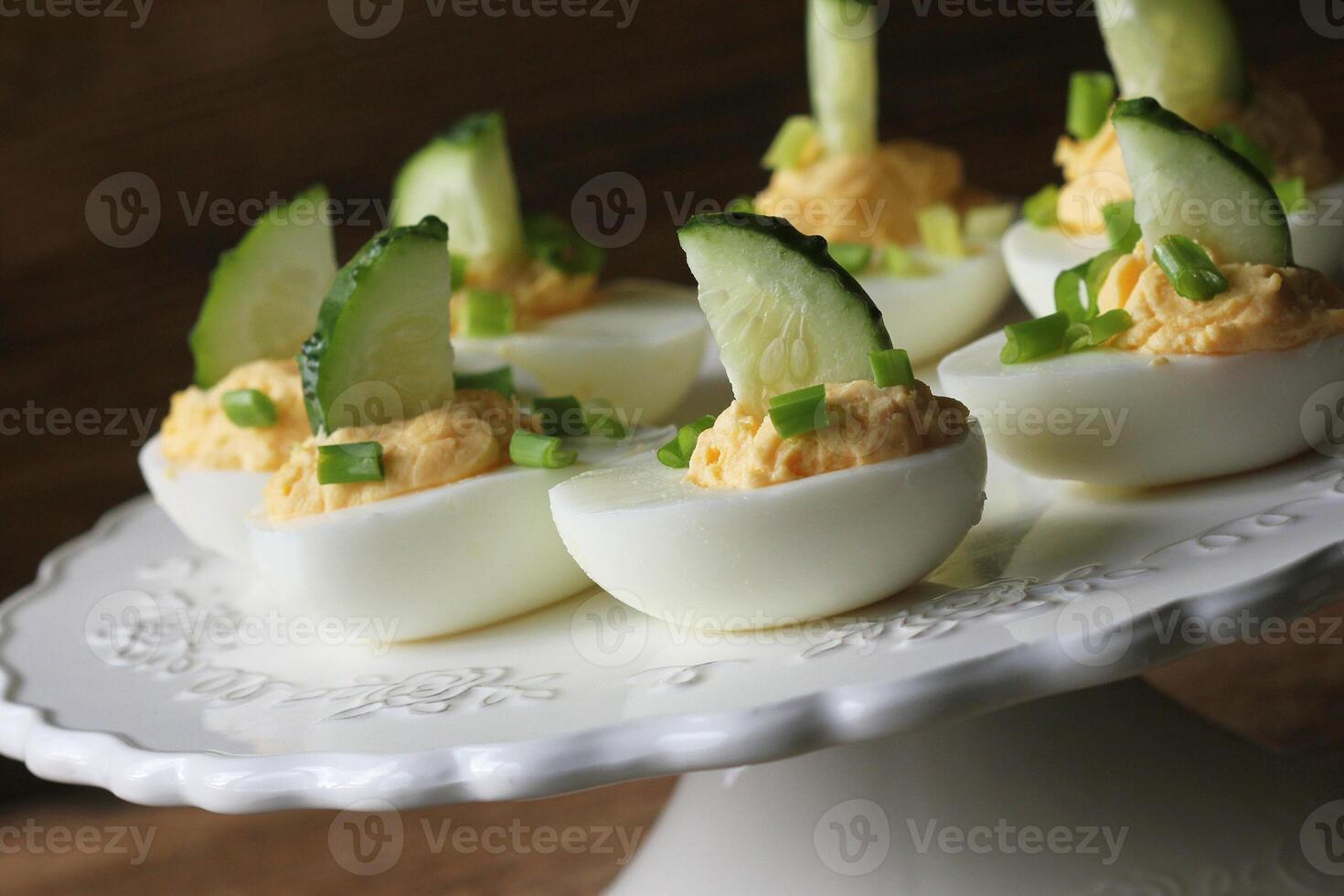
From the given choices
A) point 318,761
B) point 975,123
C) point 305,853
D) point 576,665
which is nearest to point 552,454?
point 576,665

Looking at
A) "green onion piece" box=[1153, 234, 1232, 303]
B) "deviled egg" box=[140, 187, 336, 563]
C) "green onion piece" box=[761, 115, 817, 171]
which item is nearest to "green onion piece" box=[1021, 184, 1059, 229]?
"green onion piece" box=[761, 115, 817, 171]

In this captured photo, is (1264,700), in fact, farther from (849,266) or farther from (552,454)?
(552,454)

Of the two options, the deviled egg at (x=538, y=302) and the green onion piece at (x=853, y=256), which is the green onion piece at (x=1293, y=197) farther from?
the deviled egg at (x=538, y=302)

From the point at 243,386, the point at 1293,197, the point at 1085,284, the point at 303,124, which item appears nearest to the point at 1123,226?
the point at 1085,284

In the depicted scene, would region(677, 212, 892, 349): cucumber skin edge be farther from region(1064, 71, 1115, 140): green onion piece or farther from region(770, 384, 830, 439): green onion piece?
region(1064, 71, 1115, 140): green onion piece

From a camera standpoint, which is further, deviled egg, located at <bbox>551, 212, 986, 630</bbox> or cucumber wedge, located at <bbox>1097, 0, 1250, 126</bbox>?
cucumber wedge, located at <bbox>1097, 0, 1250, 126</bbox>

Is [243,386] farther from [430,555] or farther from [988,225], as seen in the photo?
[988,225]
